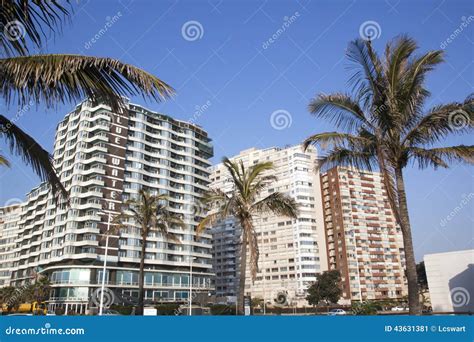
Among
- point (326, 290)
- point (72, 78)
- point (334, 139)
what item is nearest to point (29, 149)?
point (72, 78)

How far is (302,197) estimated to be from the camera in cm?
10975

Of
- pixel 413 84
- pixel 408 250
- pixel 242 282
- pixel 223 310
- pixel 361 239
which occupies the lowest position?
pixel 223 310

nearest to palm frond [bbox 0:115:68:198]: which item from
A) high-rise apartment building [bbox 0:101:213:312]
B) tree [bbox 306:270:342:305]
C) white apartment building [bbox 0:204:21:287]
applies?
high-rise apartment building [bbox 0:101:213:312]

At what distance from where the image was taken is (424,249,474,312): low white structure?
960 inches

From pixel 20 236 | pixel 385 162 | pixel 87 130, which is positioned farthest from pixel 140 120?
pixel 385 162

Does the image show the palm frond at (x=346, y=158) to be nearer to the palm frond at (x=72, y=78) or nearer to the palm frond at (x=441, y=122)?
the palm frond at (x=441, y=122)

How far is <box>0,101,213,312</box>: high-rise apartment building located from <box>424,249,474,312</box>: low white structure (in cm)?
4357

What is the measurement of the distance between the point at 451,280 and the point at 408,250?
1986 centimetres

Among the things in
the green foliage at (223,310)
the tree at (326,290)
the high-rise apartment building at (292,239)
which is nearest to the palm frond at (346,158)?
the green foliage at (223,310)

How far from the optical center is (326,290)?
83.2 meters

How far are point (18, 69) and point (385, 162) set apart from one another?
30.2 feet

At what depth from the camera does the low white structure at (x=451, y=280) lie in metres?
24.4

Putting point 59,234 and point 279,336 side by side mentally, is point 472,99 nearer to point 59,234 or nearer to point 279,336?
point 279,336

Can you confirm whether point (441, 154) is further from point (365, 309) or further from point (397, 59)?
point (365, 309)
